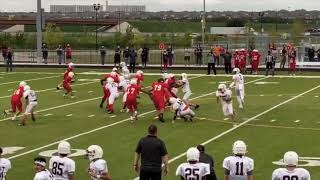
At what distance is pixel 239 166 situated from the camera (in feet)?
34.2

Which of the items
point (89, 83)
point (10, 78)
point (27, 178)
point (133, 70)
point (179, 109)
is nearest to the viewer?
point (27, 178)

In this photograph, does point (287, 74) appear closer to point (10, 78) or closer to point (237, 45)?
point (237, 45)

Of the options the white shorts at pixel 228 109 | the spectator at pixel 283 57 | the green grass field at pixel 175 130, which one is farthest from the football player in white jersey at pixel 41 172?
the spectator at pixel 283 57

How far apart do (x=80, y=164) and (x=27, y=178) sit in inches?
63.5

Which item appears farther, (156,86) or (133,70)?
(133,70)

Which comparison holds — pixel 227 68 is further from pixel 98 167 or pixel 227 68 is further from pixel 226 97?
pixel 98 167

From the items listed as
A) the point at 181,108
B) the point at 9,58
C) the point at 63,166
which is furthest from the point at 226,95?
the point at 9,58

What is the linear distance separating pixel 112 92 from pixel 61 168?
13.8 metres

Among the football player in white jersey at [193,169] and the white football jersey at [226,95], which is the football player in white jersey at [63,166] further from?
Result: the white football jersey at [226,95]

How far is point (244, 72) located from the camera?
42.0 m

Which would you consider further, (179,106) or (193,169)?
(179,106)

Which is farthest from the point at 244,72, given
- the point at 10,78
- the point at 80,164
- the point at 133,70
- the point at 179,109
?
the point at 80,164

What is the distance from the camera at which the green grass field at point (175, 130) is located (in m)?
16.0

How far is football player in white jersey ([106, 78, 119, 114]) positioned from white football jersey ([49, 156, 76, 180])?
13585 mm
